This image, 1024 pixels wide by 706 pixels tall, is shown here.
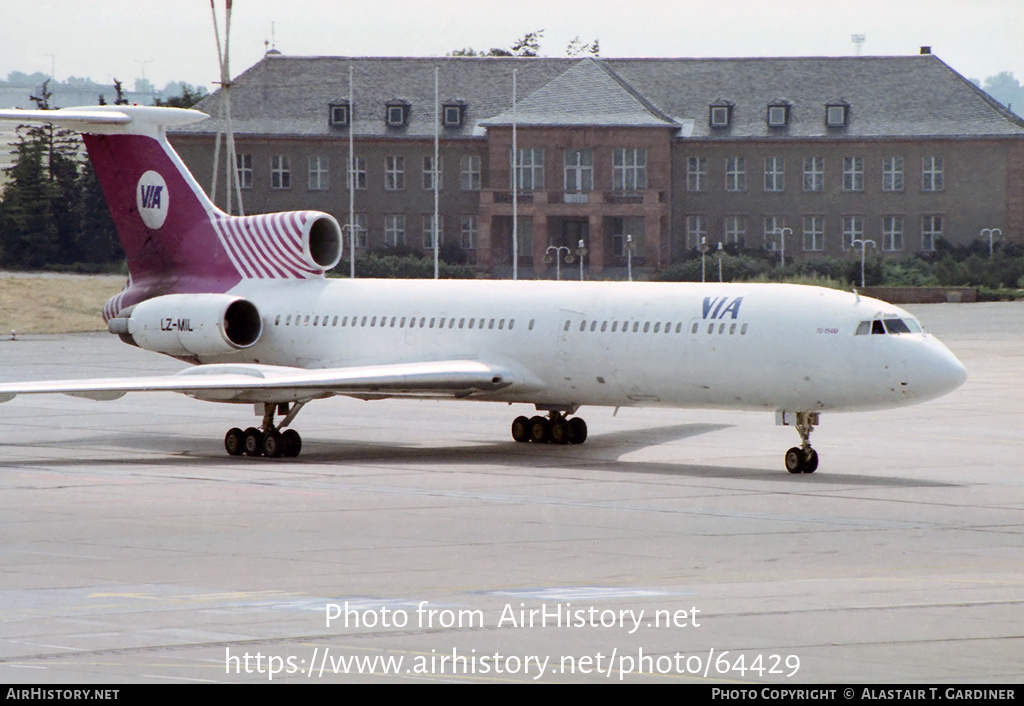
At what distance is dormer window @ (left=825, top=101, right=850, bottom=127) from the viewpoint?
334 feet

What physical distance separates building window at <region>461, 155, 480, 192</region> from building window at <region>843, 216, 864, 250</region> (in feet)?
72.1

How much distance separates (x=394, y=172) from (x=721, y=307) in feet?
256

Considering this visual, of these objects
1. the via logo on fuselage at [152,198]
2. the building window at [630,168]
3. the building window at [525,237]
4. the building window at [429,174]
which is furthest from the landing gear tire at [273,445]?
the building window at [429,174]

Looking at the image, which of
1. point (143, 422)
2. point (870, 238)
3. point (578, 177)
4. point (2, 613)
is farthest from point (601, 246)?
point (2, 613)

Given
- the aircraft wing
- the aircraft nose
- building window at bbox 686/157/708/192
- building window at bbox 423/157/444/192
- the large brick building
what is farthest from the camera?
building window at bbox 423/157/444/192

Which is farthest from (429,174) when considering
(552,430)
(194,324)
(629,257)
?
(552,430)

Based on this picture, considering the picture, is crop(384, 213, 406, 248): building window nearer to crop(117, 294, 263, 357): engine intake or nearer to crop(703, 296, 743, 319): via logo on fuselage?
crop(117, 294, 263, 357): engine intake

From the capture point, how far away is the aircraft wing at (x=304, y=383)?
94.6ft

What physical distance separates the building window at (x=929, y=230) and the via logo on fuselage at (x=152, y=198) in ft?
243

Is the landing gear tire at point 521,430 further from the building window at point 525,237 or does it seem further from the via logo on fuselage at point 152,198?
the building window at point 525,237

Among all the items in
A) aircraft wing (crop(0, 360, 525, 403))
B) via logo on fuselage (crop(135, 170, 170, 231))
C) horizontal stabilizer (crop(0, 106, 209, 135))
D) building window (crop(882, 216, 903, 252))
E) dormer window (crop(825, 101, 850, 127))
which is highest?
dormer window (crop(825, 101, 850, 127))

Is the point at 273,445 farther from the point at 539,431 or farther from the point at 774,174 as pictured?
the point at 774,174

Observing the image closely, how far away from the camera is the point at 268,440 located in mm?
30266

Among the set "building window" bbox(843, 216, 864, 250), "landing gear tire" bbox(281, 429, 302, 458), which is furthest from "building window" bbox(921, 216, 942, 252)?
"landing gear tire" bbox(281, 429, 302, 458)
